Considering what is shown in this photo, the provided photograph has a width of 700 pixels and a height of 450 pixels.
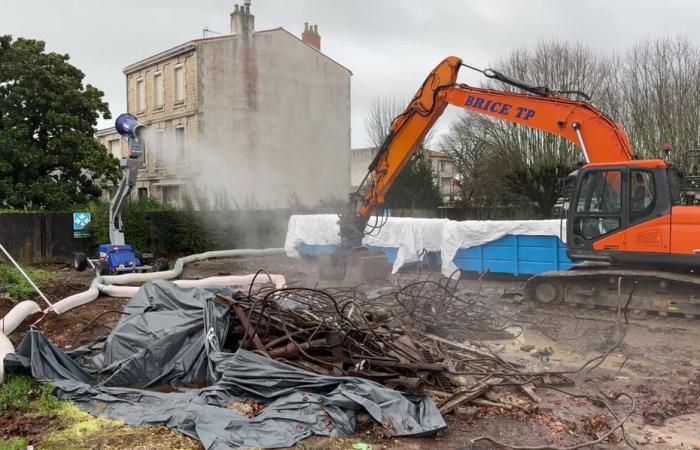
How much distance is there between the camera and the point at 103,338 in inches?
266

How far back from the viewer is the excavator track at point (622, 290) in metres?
8.28

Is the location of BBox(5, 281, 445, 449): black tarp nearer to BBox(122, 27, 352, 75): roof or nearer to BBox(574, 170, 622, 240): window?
BBox(574, 170, 622, 240): window

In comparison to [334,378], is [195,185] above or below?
above

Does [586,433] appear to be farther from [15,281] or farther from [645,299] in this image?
[15,281]

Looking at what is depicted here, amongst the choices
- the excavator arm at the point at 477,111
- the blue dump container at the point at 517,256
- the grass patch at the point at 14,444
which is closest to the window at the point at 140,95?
the excavator arm at the point at 477,111

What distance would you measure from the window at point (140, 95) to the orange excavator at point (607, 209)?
22413 mm

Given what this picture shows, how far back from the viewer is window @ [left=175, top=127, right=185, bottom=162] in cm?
2553

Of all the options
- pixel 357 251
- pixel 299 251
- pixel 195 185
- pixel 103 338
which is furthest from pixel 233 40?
pixel 103 338

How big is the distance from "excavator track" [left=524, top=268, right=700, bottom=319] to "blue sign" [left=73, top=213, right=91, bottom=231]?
43.6 feet

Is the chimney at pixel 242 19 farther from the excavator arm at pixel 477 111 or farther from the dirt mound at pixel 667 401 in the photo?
the dirt mound at pixel 667 401

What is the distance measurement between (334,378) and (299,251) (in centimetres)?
1100

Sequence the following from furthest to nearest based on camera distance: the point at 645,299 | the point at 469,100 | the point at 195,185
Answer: the point at 195,185, the point at 469,100, the point at 645,299

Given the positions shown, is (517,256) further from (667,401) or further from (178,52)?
A: (178,52)

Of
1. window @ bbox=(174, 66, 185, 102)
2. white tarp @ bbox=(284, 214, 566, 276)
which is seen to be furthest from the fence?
window @ bbox=(174, 66, 185, 102)
